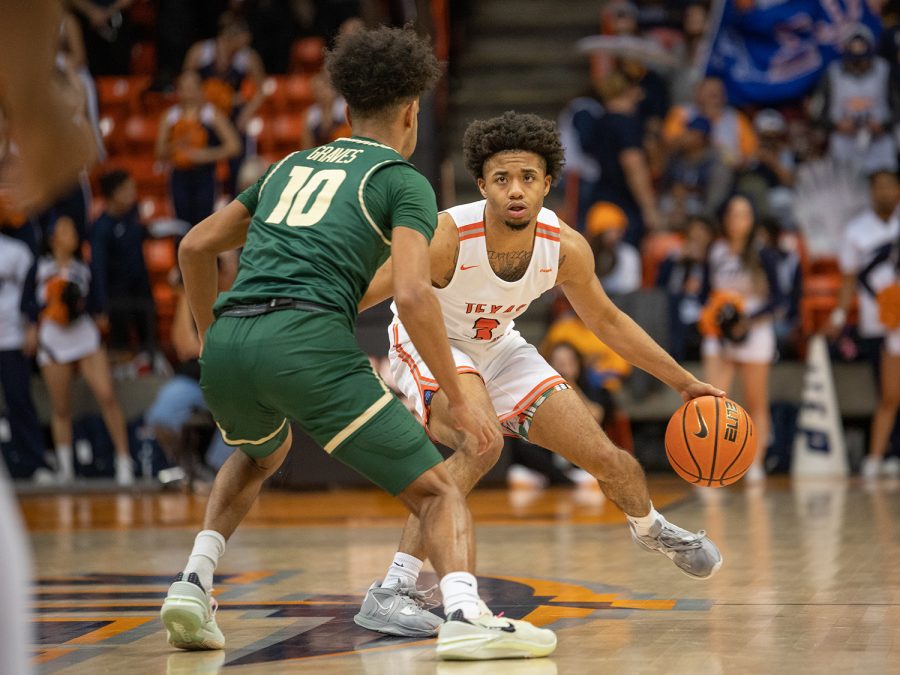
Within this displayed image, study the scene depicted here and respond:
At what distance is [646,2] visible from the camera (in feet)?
44.7

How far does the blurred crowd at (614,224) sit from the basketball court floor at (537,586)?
4.93ft

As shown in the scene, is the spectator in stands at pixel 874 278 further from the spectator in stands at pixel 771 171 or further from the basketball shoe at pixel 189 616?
the basketball shoe at pixel 189 616

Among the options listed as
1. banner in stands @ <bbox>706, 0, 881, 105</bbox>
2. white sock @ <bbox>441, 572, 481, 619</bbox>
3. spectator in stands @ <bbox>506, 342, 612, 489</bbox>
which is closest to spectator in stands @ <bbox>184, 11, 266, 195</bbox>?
banner in stands @ <bbox>706, 0, 881, 105</bbox>

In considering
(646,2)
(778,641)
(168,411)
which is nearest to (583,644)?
(778,641)

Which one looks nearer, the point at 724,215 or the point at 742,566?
the point at 742,566

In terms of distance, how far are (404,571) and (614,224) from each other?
6.76 meters

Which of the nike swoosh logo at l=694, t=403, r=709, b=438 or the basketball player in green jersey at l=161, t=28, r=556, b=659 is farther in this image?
the nike swoosh logo at l=694, t=403, r=709, b=438

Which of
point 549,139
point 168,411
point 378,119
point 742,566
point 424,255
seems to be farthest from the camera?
point 168,411

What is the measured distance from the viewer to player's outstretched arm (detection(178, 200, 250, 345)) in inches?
168

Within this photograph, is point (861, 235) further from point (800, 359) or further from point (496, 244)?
point (496, 244)

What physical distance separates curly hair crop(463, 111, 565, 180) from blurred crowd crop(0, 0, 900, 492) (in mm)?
4921

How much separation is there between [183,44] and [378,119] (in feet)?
36.2

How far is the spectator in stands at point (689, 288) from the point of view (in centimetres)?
1078

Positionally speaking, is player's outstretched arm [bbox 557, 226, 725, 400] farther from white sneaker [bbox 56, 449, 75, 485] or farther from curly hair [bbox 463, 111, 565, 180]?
white sneaker [bbox 56, 449, 75, 485]
